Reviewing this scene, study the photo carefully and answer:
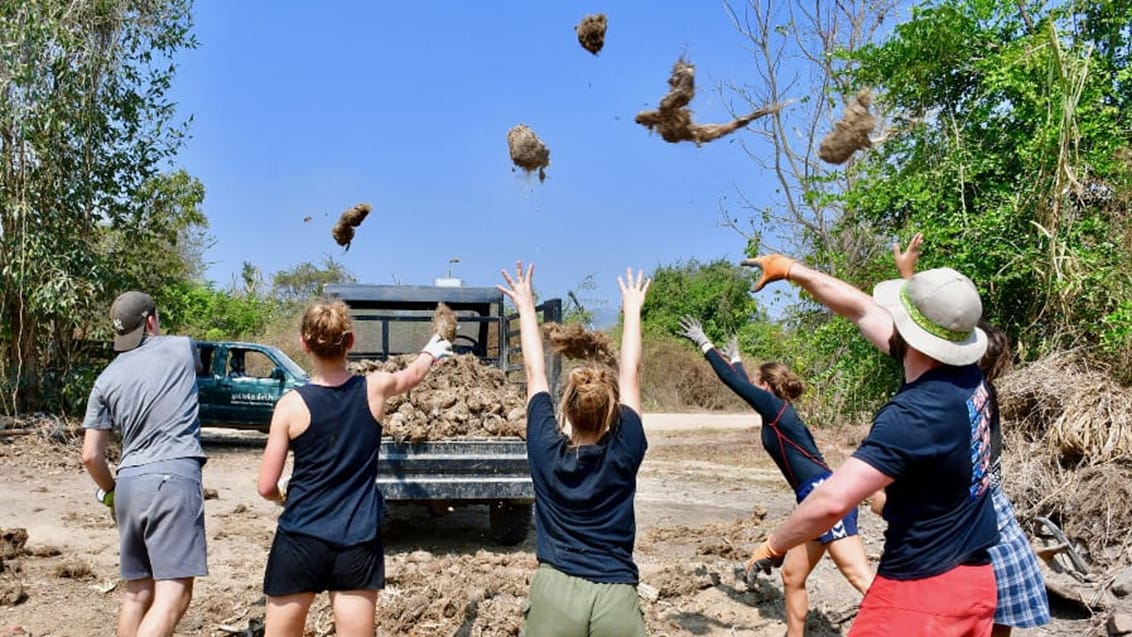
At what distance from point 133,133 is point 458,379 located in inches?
338

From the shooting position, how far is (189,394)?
14.1 feet

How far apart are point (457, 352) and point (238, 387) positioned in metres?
6.79

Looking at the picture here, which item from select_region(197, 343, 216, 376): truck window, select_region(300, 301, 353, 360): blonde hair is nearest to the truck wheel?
select_region(300, 301, 353, 360): blonde hair

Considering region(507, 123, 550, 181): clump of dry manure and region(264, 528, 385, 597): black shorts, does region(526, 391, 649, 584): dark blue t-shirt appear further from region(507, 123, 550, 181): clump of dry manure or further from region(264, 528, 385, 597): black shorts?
region(507, 123, 550, 181): clump of dry manure

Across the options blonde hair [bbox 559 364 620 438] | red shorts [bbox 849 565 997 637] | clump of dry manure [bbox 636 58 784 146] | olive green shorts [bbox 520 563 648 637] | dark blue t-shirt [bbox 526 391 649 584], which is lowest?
olive green shorts [bbox 520 563 648 637]

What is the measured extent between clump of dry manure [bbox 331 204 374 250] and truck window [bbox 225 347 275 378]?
5176 millimetres

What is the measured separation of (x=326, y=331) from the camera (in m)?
Answer: 3.71

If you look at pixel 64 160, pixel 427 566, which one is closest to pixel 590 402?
pixel 427 566

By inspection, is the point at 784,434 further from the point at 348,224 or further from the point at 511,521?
the point at 348,224

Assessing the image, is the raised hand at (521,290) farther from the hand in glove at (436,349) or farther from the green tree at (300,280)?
the green tree at (300,280)

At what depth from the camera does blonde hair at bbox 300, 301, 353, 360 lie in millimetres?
3707

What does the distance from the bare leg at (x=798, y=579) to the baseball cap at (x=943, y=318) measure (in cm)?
228

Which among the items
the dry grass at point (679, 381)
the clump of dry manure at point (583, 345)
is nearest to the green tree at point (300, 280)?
the dry grass at point (679, 381)

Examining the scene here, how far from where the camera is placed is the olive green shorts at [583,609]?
9.87ft
